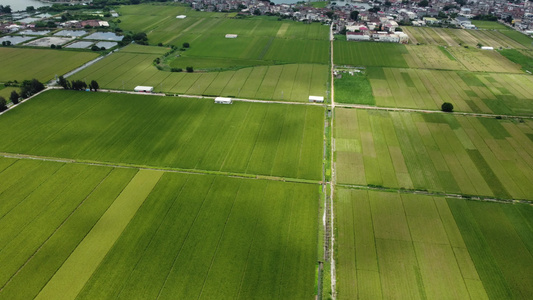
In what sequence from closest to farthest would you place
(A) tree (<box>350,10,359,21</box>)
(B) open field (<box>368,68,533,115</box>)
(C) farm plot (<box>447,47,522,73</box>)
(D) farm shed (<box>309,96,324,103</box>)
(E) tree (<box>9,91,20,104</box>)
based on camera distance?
(E) tree (<box>9,91,20,104</box>) < (B) open field (<box>368,68,533,115</box>) < (D) farm shed (<box>309,96,324,103</box>) < (C) farm plot (<box>447,47,522,73</box>) < (A) tree (<box>350,10,359,21</box>)

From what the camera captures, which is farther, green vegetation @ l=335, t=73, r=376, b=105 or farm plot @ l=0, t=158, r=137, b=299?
green vegetation @ l=335, t=73, r=376, b=105

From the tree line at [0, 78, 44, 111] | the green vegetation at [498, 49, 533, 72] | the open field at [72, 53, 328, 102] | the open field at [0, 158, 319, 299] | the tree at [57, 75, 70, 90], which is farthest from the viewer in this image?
the green vegetation at [498, 49, 533, 72]

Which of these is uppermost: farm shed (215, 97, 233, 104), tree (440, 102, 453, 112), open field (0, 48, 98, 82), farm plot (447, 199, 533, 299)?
open field (0, 48, 98, 82)

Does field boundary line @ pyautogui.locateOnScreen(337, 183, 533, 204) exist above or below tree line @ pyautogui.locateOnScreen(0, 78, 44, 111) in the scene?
below

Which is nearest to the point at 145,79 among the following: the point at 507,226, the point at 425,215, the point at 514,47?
the point at 425,215

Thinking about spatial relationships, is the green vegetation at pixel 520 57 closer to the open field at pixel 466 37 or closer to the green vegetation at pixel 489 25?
the open field at pixel 466 37

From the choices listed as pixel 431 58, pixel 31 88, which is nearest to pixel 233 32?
pixel 431 58

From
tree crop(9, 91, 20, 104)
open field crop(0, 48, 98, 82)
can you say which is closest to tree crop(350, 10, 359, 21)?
open field crop(0, 48, 98, 82)

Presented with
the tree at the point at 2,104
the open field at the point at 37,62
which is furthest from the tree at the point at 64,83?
the tree at the point at 2,104

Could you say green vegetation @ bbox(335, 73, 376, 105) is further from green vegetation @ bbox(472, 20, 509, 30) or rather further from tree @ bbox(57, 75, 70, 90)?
green vegetation @ bbox(472, 20, 509, 30)
